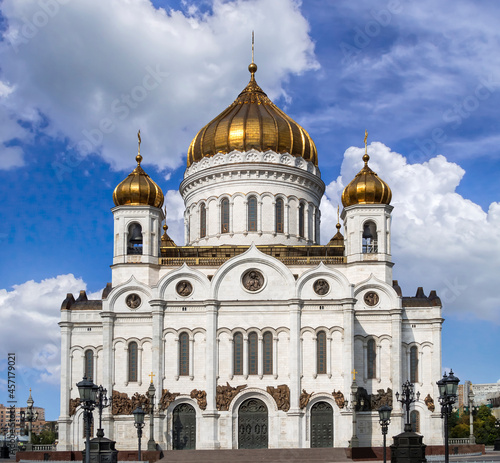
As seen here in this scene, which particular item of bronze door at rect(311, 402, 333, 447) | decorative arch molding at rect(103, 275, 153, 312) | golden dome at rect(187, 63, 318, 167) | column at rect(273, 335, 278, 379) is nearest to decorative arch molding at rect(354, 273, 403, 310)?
column at rect(273, 335, 278, 379)

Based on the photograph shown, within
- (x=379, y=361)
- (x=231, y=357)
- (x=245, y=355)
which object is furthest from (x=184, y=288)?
(x=379, y=361)

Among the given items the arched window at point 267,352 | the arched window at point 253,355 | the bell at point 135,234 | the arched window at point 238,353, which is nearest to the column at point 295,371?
the arched window at point 267,352

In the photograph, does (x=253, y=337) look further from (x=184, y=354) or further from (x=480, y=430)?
(x=480, y=430)

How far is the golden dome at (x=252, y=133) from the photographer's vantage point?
49.8 metres

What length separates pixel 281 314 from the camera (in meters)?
43.9

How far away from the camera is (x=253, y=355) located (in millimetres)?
43531

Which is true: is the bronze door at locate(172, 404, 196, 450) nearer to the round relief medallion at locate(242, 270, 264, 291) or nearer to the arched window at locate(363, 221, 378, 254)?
the round relief medallion at locate(242, 270, 264, 291)

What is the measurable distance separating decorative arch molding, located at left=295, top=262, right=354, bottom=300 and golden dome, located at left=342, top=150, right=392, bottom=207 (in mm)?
4665

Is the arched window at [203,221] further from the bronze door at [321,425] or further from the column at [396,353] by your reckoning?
the bronze door at [321,425]

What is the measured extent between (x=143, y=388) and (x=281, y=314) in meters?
8.34

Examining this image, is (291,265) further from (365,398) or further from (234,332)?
(365,398)

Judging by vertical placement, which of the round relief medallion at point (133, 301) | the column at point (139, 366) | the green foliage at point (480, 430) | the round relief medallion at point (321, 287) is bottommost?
the green foliage at point (480, 430)

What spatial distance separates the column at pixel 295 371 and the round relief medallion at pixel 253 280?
2.13 metres

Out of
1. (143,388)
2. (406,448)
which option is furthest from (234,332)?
(406,448)
